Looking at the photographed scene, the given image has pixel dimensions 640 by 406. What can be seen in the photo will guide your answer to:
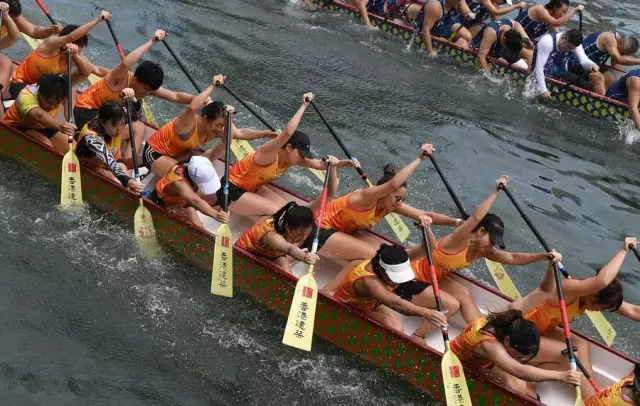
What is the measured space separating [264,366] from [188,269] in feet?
5.60

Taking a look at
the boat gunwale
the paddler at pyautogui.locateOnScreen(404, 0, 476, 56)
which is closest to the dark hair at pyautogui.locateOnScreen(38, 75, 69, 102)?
the paddler at pyautogui.locateOnScreen(404, 0, 476, 56)

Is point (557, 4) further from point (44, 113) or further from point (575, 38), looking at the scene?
point (44, 113)

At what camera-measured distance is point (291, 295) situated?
7914mm

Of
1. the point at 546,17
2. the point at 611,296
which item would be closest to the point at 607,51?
the point at 546,17

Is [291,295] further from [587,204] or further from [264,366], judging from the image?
[587,204]

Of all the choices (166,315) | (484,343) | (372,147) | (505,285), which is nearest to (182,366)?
(166,315)

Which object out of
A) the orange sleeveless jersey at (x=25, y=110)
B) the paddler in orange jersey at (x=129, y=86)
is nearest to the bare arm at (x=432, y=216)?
the paddler in orange jersey at (x=129, y=86)

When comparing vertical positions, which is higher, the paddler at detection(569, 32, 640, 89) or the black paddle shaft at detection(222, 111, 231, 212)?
the paddler at detection(569, 32, 640, 89)

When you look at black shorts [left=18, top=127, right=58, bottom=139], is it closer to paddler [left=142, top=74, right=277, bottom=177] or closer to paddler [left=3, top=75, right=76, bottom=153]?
paddler [left=3, top=75, right=76, bottom=153]

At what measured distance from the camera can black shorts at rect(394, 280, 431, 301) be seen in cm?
765

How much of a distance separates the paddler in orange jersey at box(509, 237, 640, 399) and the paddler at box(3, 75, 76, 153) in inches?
227

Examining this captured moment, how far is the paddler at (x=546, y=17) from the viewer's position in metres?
15.0

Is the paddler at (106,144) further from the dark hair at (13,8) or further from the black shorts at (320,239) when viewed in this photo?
the dark hair at (13,8)

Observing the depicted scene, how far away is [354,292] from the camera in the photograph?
7.33 m
